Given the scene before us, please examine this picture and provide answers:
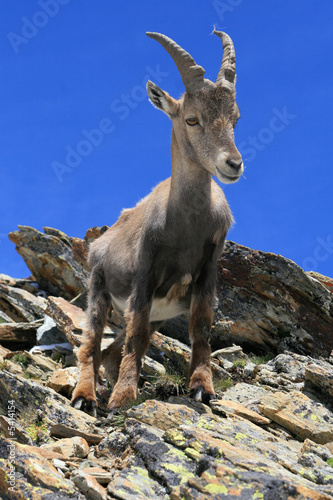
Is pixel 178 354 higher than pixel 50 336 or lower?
lower

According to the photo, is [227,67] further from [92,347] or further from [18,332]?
[18,332]

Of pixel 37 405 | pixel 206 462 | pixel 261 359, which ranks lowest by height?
pixel 206 462

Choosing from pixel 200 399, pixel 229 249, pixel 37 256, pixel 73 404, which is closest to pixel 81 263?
pixel 37 256

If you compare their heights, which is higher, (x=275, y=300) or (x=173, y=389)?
(x=275, y=300)

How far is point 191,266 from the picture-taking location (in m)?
7.91

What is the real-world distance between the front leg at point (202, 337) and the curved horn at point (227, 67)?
3.07m

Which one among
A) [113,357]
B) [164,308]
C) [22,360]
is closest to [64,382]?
[113,357]

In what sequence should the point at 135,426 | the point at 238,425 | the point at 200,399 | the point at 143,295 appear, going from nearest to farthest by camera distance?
1. the point at 135,426
2. the point at 238,425
3. the point at 200,399
4. the point at 143,295

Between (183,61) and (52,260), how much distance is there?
15917 mm

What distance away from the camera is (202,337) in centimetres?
759

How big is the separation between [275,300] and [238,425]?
6.74 m

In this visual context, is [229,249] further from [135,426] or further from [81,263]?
[81,263]

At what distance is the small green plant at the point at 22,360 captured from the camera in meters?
12.3

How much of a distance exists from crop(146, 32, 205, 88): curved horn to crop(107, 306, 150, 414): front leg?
3766 millimetres
